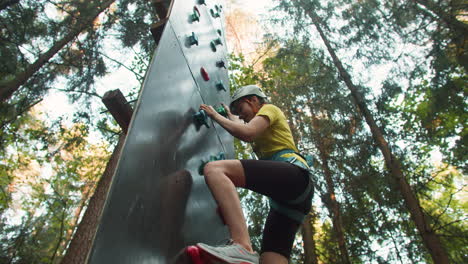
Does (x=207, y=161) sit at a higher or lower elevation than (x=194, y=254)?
higher

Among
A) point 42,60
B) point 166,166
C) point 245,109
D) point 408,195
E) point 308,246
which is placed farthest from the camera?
point 308,246

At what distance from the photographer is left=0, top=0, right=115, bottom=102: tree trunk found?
604 cm

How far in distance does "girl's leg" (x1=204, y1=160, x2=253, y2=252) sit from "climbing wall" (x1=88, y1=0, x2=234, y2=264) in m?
0.20

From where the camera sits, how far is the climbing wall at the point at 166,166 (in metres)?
1.03

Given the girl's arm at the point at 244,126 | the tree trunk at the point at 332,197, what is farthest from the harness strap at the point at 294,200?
the tree trunk at the point at 332,197

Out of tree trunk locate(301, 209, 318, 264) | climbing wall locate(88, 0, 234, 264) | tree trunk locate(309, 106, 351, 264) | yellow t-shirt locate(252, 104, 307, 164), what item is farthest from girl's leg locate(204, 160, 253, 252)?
tree trunk locate(309, 106, 351, 264)

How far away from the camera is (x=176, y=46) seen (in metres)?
2.00

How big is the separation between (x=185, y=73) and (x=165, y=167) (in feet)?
2.76

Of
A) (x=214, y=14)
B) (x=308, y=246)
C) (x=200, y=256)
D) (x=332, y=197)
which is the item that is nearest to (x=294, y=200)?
(x=200, y=256)

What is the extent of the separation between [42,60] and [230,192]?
23.7 ft

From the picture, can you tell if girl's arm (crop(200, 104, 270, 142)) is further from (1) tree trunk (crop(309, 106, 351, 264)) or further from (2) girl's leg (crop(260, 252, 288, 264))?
(1) tree trunk (crop(309, 106, 351, 264))

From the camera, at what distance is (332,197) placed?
27.6 ft

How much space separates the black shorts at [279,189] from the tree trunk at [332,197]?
620 cm

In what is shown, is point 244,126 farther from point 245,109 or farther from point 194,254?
point 194,254
